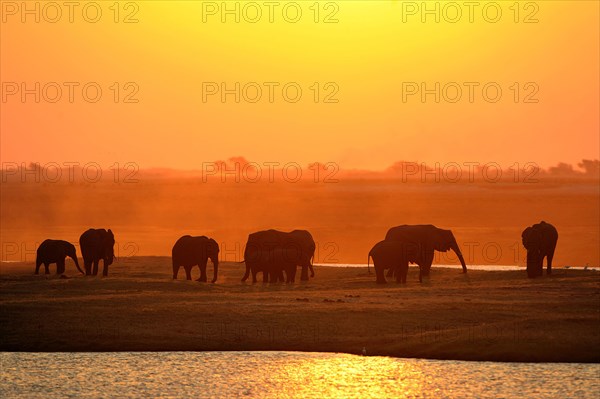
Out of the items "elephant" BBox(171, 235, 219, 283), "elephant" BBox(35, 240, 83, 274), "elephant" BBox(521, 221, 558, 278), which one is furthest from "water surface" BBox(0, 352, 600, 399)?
"elephant" BBox(35, 240, 83, 274)

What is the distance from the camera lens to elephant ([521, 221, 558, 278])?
55531 millimetres

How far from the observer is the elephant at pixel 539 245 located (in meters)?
55.5

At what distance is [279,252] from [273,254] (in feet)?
1.28

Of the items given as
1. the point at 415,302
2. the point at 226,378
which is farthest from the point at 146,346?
the point at 415,302

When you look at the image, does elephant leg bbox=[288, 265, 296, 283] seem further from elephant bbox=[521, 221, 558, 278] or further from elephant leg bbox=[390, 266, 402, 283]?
elephant bbox=[521, 221, 558, 278]

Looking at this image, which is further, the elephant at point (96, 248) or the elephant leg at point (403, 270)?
the elephant at point (96, 248)

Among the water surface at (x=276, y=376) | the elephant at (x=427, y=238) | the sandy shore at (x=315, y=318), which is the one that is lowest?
the water surface at (x=276, y=376)

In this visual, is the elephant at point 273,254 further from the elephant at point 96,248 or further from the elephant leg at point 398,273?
the elephant at point 96,248

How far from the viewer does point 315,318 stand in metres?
36.1

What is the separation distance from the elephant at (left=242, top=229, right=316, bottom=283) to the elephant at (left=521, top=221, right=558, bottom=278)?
13236 mm

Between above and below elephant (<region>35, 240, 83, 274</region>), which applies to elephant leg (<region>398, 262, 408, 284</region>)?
below

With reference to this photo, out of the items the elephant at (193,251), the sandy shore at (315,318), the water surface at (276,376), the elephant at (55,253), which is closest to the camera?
the water surface at (276,376)

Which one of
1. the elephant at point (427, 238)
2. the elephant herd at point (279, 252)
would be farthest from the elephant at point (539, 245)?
the elephant at point (427, 238)

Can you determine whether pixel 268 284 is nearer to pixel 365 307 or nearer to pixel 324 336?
pixel 365 307
